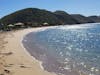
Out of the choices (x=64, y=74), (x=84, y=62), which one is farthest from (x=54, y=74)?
(x=84, y=62)

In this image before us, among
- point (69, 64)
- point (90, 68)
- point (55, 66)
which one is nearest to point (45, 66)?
point (55, 66)

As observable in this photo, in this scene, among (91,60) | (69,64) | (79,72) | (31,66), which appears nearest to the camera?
(79,72)

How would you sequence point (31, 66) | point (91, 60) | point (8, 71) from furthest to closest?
1. point (91, 60)
2. point (31, 66)
3. point (8, 71)

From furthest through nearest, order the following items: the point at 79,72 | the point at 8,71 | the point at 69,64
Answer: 1. the point at 69,64
2. the point at 79,72
3. the point at 8,71

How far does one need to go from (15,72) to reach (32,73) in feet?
3.75

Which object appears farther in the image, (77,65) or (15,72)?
(77,65)

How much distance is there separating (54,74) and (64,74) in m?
0.69

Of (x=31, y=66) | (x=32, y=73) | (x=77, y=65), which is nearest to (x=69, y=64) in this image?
(x=77, y=65)

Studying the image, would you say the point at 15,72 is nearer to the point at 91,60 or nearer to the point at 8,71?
the point at 8,71

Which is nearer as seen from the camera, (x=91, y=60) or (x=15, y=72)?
(x=15, y=72)

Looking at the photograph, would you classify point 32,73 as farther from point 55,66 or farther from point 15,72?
point 55,66

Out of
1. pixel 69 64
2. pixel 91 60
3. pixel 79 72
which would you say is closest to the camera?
pixel 79 72

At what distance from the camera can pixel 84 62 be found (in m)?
21.5

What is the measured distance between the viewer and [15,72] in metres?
16.4
